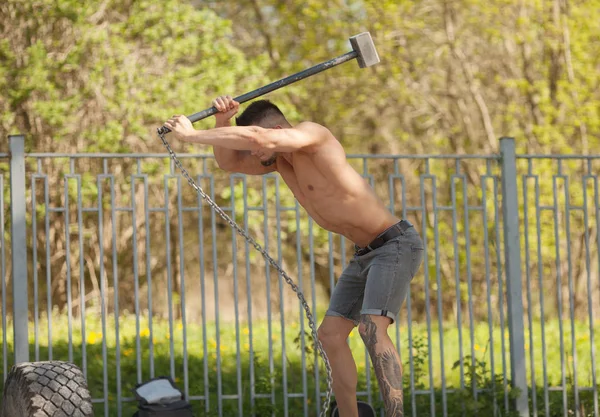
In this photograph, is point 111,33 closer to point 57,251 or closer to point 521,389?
point 57,251

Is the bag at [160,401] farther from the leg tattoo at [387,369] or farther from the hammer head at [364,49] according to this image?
the hammer head at [364,49]

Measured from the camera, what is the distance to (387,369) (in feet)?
14.5

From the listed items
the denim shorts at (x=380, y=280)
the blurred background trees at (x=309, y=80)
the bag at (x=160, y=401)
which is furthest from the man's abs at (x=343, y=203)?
the blurred background trees at (x=309, y=80)

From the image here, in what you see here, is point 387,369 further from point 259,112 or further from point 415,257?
point 259,112

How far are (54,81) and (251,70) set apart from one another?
2.16 metres

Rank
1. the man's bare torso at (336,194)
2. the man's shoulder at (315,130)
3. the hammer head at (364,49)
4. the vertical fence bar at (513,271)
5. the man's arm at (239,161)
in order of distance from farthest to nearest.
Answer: the vertical fence bar at (513,271)
the man's arm at (239,161)
the hammer head at (364,49)
the man's bare torso at (336,194)
the man's shoulder at (315,130)

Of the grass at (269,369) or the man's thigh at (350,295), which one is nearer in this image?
the man's thigh at (350,295)

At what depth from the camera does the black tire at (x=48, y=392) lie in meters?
4.65

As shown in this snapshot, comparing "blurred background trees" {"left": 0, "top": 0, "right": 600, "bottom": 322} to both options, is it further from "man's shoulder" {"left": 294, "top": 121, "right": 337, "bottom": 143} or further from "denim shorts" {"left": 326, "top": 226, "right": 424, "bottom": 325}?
"man's shoulder" {"left": 294, "top": 121, "right": 337, "bottom": 143}

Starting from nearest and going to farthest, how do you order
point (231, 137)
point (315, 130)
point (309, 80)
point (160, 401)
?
point (231, 137) → point (315, 130) → point (160, 401) → point (309, 80)

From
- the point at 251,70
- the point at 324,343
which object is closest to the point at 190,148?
the point at 251,70

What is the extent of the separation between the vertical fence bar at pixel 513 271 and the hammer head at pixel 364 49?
2000 mm

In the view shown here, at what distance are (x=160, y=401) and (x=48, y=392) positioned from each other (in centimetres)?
79

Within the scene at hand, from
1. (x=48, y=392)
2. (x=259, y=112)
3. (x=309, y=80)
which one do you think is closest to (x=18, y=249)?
(x=48, y=392)
